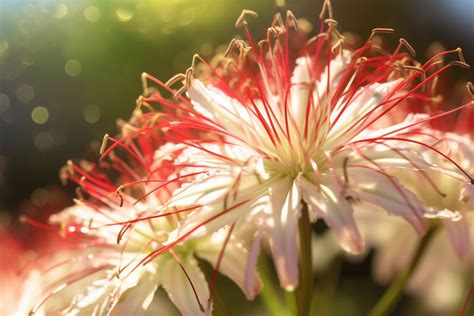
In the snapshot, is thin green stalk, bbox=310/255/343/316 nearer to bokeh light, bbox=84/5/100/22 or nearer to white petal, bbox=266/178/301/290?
white petal, bbox=266/178/301/290

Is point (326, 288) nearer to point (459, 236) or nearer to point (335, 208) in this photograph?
point (459, 236)

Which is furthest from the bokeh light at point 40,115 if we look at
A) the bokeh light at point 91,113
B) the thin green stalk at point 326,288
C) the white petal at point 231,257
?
the white petal at point 231,257

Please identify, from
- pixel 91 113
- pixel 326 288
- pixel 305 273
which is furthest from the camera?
pixel 91 113

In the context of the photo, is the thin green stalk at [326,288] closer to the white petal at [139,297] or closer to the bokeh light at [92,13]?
the white petal at [139,297]

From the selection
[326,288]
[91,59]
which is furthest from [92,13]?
[326,288]

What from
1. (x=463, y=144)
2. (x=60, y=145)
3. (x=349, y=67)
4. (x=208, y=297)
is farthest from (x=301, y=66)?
(x=60, y=145)
